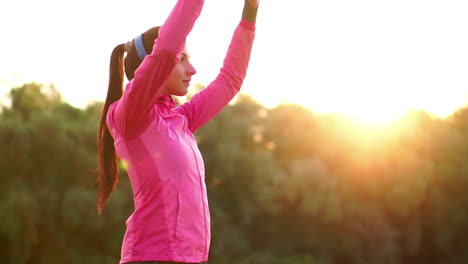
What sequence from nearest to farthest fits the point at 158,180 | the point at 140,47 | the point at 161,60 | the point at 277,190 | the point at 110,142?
the point at 161,60, the point at 158,180, the point at 140,47, the point at 110,142, the point at 277,190

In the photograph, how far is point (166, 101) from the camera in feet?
5.35

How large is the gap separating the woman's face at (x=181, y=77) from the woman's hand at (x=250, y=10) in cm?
30

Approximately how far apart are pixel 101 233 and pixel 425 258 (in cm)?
523

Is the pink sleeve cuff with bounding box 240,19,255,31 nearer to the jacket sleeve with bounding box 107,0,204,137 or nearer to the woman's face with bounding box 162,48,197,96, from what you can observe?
the woman's face with bounding box 162,48,197,96

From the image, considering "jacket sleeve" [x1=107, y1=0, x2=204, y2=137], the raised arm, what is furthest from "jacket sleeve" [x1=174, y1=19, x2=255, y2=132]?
"jacket sleeve" [x1=107, y1=0, x2=204, y2=137]

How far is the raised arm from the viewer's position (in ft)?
6.08

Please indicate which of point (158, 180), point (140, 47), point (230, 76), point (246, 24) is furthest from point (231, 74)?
point (158, 180)

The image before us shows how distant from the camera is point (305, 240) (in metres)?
10.2

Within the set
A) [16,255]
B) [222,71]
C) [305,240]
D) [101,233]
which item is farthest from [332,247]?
[222,71]

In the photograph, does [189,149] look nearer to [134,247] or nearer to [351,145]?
[134,247]

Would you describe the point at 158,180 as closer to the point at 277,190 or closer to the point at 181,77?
the point at 181,77

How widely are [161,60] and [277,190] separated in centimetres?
887

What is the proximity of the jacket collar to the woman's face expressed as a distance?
0.01 m

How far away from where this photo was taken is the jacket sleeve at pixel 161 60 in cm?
136
